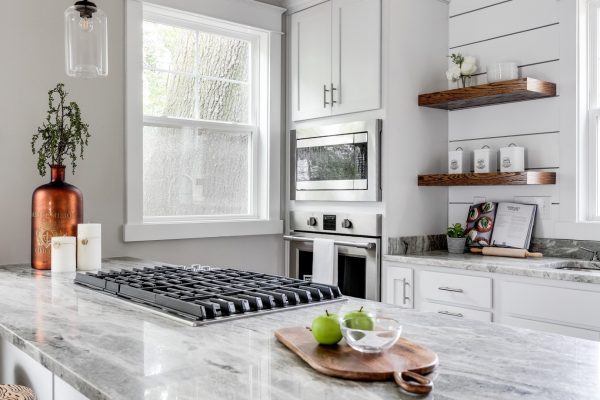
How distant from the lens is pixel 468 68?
10.7 ft

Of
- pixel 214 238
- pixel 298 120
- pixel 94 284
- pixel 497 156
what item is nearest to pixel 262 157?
pixel 298 120

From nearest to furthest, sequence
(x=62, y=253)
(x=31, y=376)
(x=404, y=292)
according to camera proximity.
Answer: (x=31, y=376) → (x=62, y=253) → (x=404, y=292)

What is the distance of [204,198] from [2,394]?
2.17 metres

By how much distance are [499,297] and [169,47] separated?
2.32 metres

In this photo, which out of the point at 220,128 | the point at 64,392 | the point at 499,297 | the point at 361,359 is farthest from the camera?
the point at 220,128

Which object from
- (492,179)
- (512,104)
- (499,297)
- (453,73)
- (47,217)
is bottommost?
(499,297)

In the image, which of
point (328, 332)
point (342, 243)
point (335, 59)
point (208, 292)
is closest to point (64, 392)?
point (208, 292)

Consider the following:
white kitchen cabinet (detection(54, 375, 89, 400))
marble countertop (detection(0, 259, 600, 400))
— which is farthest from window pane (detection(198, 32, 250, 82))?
white kitchen cabinet (detection(54, 375, 89, 400))

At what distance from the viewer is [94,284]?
1961 mm

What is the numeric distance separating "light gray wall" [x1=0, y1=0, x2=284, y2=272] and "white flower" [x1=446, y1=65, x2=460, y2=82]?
1822mm

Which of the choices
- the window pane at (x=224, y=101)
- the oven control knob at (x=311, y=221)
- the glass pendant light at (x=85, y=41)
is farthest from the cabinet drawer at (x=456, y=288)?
the glass pendant light at (x=85, y=41)

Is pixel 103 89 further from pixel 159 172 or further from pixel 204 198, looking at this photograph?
pixel 204 198

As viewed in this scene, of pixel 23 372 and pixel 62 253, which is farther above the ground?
pixel 62 253

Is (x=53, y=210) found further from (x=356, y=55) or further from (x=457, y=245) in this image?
(x=457, y=245)
